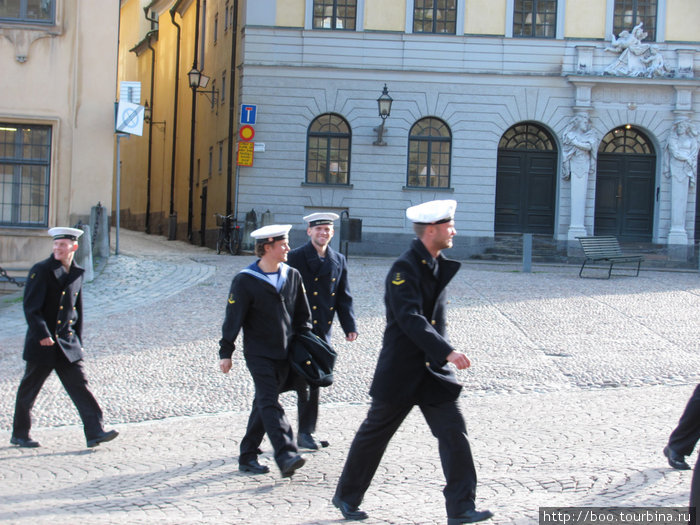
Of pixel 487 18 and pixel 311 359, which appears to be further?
pixel 487 18

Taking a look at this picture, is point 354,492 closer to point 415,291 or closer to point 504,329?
point 415,291

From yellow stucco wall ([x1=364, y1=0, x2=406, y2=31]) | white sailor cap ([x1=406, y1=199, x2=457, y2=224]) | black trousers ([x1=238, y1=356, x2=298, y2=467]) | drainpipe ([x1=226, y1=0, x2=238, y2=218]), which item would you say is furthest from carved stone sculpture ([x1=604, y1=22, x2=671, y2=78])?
white sailor cap ([x1=406, y1=199, x2=457, y2=224])

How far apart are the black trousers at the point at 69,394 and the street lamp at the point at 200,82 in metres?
19.9

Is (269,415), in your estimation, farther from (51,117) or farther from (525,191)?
(525,191)

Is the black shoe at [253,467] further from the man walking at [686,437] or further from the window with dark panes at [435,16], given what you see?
the window with dark panes at [435,16]

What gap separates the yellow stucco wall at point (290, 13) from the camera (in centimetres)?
2606

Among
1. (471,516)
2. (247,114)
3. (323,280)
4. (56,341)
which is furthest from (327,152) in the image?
(471,516)

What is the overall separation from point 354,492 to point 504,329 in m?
7.57

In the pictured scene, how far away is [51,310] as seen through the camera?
23.6ft

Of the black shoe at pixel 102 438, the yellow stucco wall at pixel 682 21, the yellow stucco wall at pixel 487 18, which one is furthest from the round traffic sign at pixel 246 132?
the black shoe at pixel 102 438

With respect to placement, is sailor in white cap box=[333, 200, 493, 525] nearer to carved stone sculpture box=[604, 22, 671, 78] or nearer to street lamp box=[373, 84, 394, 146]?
street lamp box=[373, 84, 394, 146]

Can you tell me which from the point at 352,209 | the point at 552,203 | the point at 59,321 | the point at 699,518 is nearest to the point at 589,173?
the point at 552,203

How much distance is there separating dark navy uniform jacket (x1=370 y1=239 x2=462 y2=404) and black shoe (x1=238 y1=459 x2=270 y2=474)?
1497 millimetres

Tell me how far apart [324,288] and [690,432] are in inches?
116
